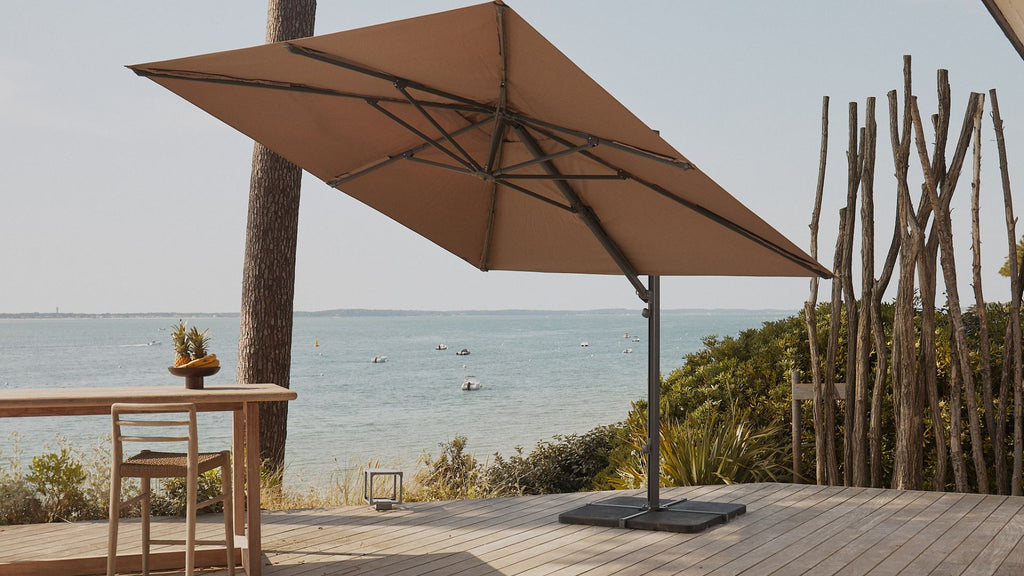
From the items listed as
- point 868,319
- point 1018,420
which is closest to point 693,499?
point 868,319

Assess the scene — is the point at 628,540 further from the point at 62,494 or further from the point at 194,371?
the point at 62,494

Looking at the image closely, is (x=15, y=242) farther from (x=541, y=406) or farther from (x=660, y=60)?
(x=660, y=60)

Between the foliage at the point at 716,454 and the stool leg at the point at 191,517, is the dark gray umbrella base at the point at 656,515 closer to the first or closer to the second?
the foliage at the point at 716,454

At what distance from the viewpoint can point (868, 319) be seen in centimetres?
575

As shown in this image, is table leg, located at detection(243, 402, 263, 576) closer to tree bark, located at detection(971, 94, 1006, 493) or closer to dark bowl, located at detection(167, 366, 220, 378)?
dark bowl, located at detection(167, 366, 220, 378)

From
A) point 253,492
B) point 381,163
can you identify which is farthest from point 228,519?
point 381,163

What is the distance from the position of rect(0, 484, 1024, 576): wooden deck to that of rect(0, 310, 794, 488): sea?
36.9 feet

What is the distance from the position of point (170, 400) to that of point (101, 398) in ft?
0.96

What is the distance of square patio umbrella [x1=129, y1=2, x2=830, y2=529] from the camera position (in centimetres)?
308

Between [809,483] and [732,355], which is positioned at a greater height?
[732,355]

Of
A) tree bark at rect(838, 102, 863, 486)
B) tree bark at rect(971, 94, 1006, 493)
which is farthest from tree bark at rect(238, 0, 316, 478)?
tree bark at rect(971, 94, 1006, 493)

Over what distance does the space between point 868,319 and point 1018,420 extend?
3.44ft

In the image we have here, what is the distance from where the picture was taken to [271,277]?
6848 mm

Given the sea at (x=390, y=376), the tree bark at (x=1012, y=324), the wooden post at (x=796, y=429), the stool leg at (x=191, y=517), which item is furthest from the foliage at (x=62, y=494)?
the sea at (x=390, y=376)
